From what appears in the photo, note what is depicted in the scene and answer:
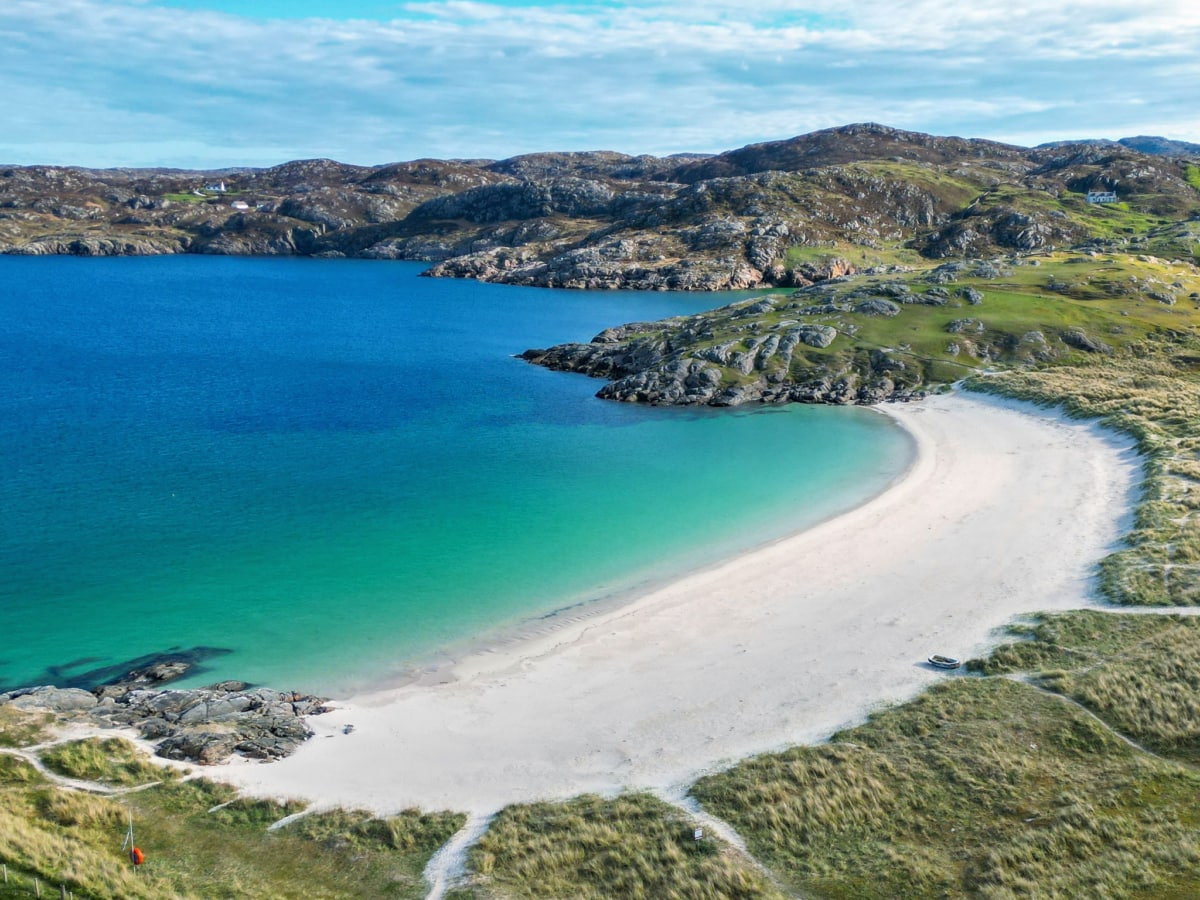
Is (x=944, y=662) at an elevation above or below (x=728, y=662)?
above

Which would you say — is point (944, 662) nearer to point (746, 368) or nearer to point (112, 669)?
point (112, 669)

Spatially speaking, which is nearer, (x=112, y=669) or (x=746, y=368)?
(x=112, y=669)

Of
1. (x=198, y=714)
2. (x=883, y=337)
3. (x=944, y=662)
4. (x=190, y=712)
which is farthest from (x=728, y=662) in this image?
(x=883, y=337)

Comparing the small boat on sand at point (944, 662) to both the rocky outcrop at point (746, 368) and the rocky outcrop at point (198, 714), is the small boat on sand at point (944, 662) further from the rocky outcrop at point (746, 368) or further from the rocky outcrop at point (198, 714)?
A: the rocky outcrop at point (746, 368)

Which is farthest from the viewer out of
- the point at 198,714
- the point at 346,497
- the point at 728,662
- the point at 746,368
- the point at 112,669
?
the point at 746,368

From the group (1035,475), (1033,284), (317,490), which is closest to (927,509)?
(1035,475)

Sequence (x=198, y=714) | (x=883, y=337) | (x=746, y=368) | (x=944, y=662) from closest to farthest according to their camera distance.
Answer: (x=198, y=714) → (x=944, y=662) → (x=746, y=368) → (x=883, y=337)

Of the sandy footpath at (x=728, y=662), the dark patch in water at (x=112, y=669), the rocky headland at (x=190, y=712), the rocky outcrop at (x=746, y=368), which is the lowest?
the dark patch in water at (x=112, y=669)

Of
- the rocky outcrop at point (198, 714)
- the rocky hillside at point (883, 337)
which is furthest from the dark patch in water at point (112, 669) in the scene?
the rocky hillside at point (883, 337)
